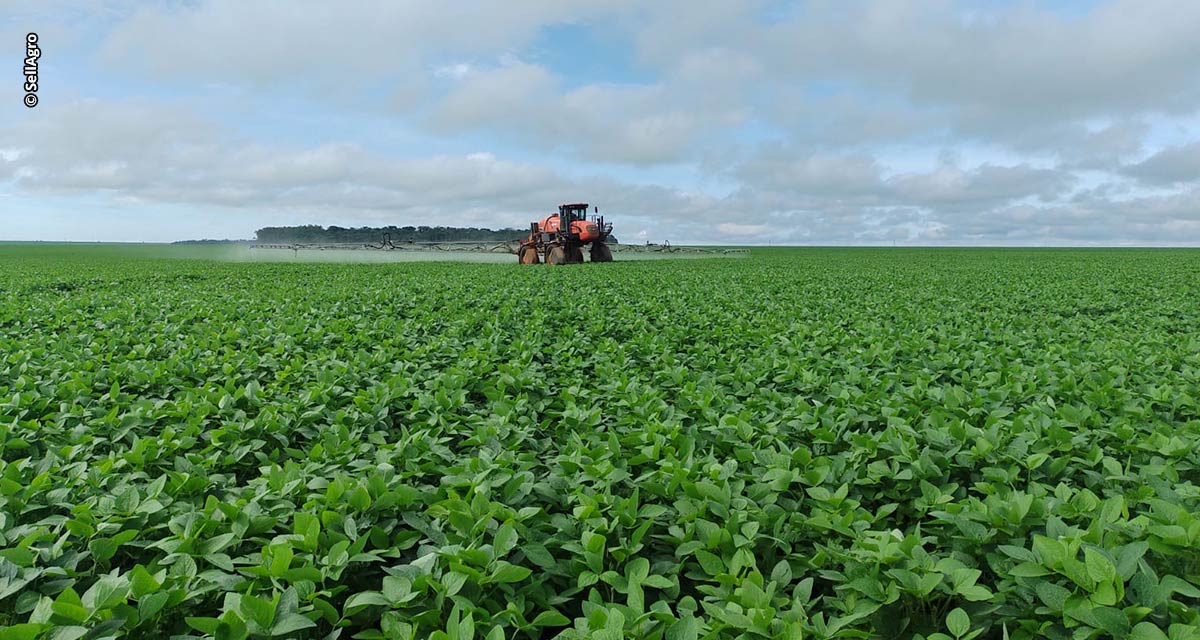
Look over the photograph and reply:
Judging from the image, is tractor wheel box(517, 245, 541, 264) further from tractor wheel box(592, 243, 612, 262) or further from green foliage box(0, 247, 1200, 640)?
green foliage box(0, 247, 1200, 640)

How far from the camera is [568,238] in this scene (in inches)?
1283

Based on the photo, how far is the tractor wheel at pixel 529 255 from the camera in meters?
34.9

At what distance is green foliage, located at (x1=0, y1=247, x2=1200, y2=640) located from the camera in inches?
80.8

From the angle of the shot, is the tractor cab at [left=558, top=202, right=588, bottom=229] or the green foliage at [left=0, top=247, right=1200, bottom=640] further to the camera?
the tractor cab at [left=558, top=202, right=588, bottom=229]

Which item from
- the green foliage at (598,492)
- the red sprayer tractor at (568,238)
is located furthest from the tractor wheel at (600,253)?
the green foliage at (598,492)

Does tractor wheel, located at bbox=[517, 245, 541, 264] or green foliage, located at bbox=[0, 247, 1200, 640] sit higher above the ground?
tractor wheel, located at bbox=[517, 245, 541, 264]

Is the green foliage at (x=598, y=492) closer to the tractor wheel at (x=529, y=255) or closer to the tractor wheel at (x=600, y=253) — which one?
the tractor wheel at (x=600, y=253)

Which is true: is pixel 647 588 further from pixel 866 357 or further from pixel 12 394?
pixel 12 394

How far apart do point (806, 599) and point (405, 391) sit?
3.44 metres

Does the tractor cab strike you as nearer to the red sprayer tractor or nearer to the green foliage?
the red sprayer tractor

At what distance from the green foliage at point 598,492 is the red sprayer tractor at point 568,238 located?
25.6 meters

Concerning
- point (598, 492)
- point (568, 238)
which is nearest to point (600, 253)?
point (568, 238)

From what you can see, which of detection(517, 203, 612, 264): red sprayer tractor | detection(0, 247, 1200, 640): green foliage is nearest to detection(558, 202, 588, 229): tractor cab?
detection(517, 203, 612, 264): red sprayer tractor

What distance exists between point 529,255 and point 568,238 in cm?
369
